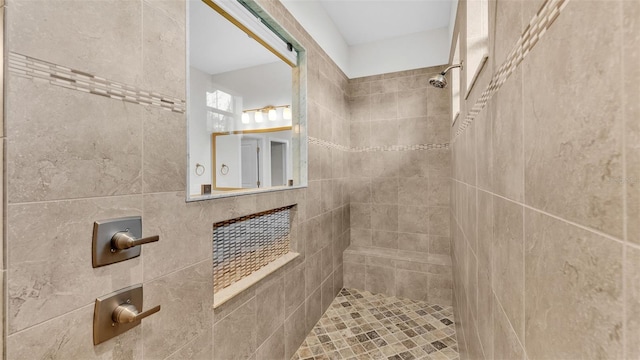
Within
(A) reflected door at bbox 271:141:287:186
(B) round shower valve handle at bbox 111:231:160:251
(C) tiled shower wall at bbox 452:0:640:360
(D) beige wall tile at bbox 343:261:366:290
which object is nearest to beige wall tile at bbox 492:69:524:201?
(C) tiled shower wall at bbox 452:0:640:360

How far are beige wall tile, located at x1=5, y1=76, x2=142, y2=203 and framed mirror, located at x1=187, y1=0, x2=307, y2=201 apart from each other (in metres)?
0.25

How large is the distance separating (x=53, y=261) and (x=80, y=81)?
1.69 feet

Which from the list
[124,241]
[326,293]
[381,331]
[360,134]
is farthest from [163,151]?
[360,134]

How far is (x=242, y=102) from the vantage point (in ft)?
5.95

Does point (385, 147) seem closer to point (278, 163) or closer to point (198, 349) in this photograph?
point (278, 163)

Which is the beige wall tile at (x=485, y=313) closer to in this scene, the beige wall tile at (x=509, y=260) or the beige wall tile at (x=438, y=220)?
the beige wall tile at (x=509, y=260)

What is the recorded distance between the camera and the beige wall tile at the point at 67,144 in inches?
25.4

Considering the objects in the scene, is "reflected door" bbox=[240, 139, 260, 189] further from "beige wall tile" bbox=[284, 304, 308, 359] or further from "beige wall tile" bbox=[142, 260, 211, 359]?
"beige wall tile" bbox=[284, 304, 308, 359]

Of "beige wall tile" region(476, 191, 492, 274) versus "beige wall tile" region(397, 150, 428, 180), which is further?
"beige wall tile" region(397, 150, 428, 180)

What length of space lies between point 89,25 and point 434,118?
2842 mm

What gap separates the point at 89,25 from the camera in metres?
0.77

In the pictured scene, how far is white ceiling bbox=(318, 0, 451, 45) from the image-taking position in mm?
2424

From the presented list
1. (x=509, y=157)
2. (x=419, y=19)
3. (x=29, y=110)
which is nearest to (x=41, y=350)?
(x=29, y=110)

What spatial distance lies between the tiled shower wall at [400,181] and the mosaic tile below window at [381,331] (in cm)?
21
